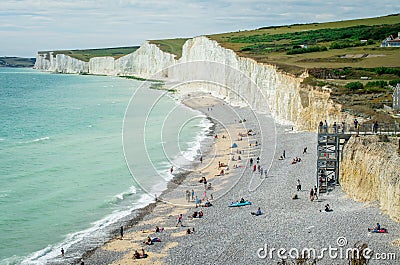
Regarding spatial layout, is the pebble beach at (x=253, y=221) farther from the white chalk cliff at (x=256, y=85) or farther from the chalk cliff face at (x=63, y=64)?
the chalk cliff face at (x=63, y=64)

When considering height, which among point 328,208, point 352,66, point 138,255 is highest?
point 352,66

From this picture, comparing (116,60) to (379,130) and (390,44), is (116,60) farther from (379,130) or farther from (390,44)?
(379,130)

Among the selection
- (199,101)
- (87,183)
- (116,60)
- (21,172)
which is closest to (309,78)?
(87,183)

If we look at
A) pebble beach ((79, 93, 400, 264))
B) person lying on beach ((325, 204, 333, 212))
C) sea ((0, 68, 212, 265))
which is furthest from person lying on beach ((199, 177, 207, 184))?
person lying on beach ((325, 204, 333, 212))

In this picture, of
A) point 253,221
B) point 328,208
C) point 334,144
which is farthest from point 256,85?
point 328,208

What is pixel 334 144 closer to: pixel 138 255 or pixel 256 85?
pixel 138 255

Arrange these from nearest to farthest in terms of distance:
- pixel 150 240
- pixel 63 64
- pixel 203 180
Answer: pixel 150 240 → pixel 203 180 → pixel 63 64
